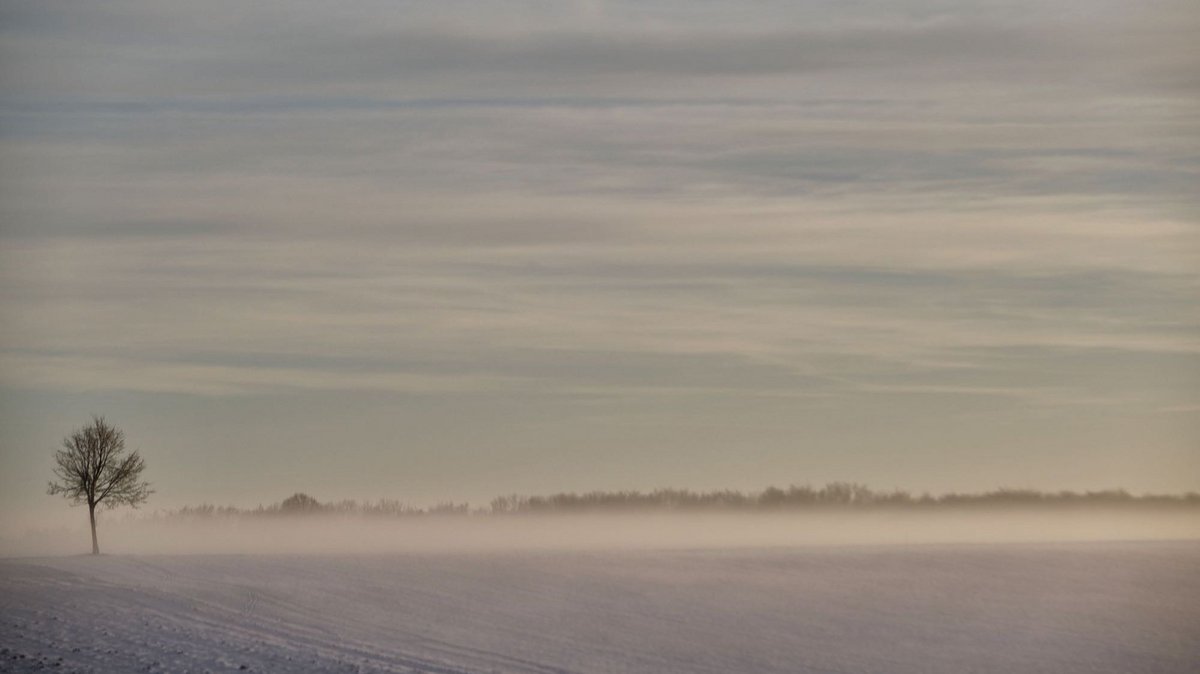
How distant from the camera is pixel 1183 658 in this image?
59.0 meters

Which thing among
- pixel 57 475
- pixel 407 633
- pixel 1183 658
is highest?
pixel 57 475

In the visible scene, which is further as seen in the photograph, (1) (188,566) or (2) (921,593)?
(2) (921,593)

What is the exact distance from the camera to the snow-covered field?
1758 inches

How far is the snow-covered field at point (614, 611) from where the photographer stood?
147ft

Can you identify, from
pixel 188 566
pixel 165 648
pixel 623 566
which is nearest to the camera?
pixel 165 648

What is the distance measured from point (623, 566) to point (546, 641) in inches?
1030

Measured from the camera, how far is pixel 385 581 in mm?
68000

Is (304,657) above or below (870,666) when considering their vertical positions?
above

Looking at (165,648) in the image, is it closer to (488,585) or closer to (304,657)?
(304,657)

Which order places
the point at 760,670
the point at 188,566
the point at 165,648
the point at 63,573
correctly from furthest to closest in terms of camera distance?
the point at 188,566, the point at 63,573, the point at 760,670, the point at 165,648

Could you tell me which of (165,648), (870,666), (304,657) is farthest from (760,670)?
(165,648)

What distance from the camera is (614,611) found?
2516 inches

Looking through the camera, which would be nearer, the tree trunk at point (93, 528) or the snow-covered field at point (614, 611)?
the snow-covered field at point (614, 611)

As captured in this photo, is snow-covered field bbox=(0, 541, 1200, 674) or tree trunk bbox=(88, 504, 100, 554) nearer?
snow-covered field bbox=(0, 541, 1200, 674)
